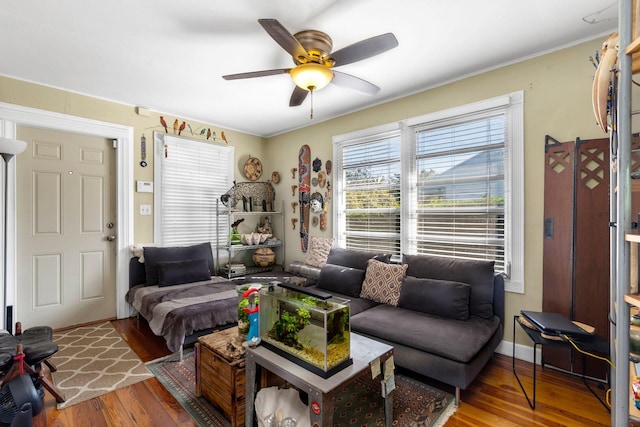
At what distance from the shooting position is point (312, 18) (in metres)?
2.04

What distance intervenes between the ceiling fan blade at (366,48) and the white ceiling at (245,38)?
253mm

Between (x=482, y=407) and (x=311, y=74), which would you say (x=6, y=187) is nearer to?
(x=311, y=74)

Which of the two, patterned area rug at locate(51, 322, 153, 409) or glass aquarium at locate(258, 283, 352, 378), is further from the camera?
patterned area rug at locate(51, 322, 153, 409)

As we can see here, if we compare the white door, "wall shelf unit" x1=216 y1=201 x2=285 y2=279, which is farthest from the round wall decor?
the white door

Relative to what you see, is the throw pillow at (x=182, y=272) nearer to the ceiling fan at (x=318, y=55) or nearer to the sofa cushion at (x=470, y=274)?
the ceiling fan at (x=318, y=55)

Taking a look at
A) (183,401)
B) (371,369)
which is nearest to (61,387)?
(183,401)

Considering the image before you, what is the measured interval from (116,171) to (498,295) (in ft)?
14.0

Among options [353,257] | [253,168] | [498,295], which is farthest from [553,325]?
[253,168]

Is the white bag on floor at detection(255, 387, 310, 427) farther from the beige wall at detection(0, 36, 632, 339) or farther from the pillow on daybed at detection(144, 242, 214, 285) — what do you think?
the pillow on daybed at detection(144, 242, 214, 285)

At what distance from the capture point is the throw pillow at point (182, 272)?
3.43 meters

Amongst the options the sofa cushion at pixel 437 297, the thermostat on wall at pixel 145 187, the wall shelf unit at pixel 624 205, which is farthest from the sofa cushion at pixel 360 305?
the thermostat on wall at pixel 145 187

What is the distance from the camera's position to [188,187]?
4.20 metres

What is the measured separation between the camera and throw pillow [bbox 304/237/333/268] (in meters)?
3.89

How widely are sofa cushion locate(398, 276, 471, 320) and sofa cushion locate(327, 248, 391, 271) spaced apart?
0.54 m
